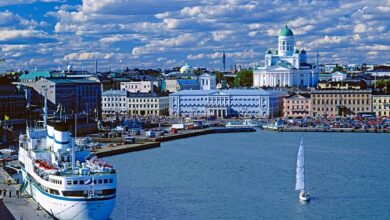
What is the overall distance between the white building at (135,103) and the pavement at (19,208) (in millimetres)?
51684

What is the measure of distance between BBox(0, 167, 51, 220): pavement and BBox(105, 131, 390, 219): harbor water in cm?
222

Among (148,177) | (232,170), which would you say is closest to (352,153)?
(232,170)

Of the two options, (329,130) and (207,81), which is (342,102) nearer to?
(329,130)

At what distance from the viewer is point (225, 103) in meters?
78.0

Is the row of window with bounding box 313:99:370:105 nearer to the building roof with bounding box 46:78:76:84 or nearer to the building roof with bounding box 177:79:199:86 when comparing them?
the building roof with bounding box 46:78:76:84

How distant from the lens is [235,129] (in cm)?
6372

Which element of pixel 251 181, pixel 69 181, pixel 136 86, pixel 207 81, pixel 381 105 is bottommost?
pixel 251 181

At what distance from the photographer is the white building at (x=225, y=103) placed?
252 feet

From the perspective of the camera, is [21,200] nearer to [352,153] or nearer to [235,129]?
[352,153]

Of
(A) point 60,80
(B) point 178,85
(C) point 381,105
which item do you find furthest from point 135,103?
(C) point 381,105

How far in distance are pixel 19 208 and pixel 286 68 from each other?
7342 centimetres

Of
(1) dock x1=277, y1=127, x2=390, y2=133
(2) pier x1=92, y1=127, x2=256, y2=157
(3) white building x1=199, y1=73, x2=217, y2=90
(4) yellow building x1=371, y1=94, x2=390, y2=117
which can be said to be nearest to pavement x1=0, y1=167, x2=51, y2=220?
(2) pier x1=92, y1=127, x2=256, y2=157

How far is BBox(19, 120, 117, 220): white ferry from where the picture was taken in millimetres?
22250

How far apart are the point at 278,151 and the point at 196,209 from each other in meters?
19.8
